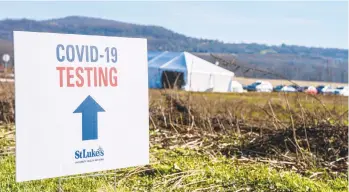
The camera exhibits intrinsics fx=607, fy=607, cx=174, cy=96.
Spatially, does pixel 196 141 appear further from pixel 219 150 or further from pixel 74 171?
pixel 74 171

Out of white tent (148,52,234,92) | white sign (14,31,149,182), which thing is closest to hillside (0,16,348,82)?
white sign (14,31,149,182)

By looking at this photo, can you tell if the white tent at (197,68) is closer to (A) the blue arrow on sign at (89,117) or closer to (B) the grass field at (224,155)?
(B) the grass field at (224,155)

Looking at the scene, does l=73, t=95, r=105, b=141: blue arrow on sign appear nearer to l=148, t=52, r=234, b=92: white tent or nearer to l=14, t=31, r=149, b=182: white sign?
l=14, t=31, r=149, b=182: white sign

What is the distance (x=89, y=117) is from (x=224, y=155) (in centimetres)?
388

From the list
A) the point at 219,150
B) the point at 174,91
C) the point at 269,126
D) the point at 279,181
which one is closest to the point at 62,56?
the point at 279,181

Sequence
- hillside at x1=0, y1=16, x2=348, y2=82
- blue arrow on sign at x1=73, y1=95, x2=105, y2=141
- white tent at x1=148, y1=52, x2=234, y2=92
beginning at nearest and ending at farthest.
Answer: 1. blue arrow on sign at x1=73, y1=95, x2=105, y2=141
2. hillside at x1=0, y1=16, x2=348, y2=82
3. white tent at x1=148, y1=52, x2=234, y2=92

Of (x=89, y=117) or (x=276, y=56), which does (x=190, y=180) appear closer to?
(x=89, y=117)

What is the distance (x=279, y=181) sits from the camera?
702cm

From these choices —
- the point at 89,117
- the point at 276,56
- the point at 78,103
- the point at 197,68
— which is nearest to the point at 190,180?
the point at 89,117

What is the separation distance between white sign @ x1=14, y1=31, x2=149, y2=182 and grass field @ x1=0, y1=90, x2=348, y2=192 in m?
0.52

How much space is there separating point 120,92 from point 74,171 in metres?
0.89

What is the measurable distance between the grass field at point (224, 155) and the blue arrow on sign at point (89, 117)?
682 millimetres

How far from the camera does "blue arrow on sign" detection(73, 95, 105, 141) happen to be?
553 centimetres

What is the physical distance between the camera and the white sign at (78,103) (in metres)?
5.19
